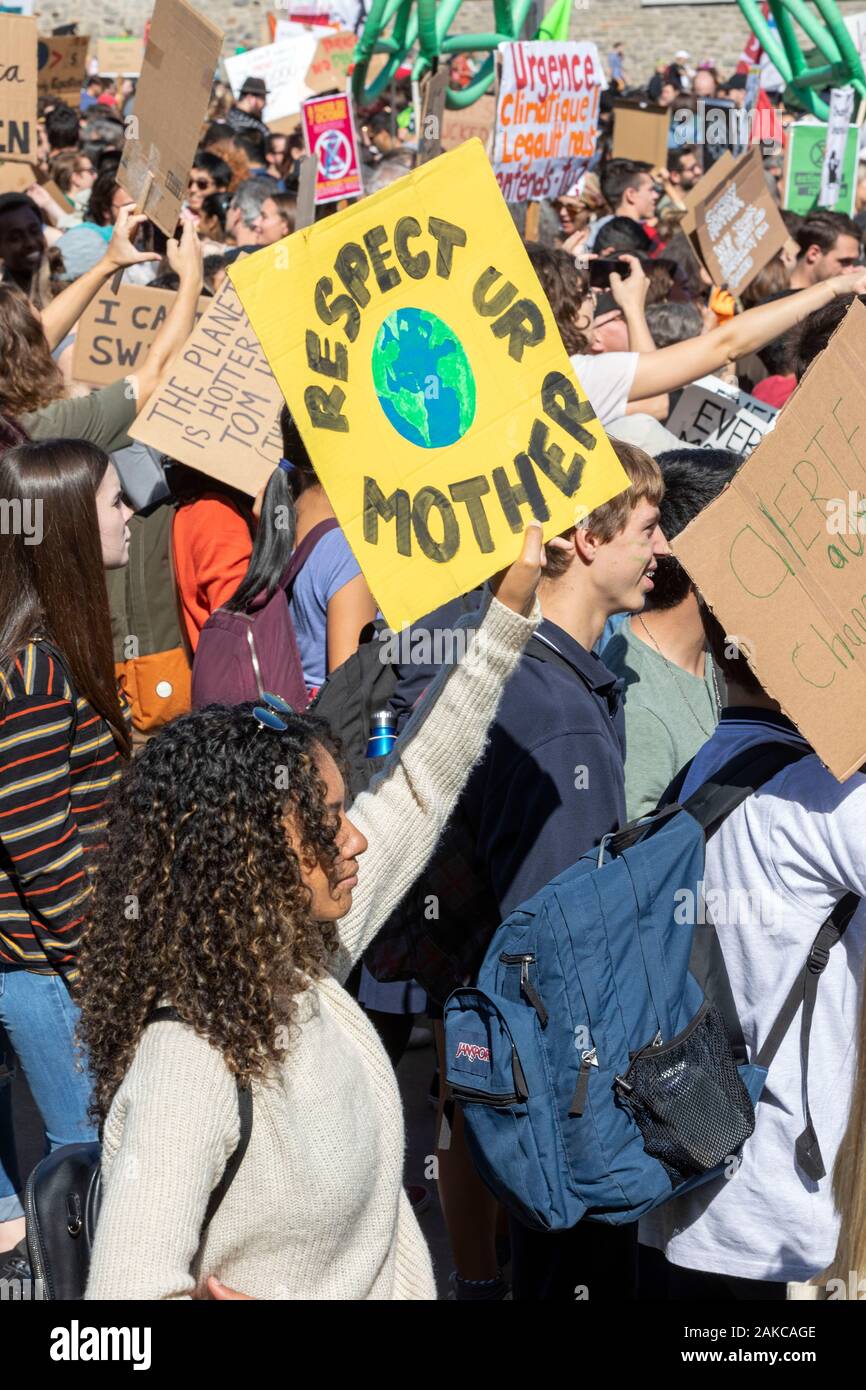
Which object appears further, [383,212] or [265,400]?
[265,400]

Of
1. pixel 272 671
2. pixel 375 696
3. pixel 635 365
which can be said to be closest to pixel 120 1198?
pixel 375 696

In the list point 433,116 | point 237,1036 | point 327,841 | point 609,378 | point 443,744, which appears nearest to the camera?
point 237,1036

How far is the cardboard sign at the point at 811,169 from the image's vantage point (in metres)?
8.66

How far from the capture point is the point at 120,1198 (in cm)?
155

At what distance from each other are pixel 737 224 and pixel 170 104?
248cm

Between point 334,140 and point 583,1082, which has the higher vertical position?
point 334,140

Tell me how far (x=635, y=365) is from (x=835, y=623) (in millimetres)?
1695

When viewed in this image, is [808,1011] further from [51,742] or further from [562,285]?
[562,285]

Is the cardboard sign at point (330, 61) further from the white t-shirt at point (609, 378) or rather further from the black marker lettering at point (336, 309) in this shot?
the black marker lettering at point (336, 309)

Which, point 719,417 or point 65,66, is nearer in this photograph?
point 719,417

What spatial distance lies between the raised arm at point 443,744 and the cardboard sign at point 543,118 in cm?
493

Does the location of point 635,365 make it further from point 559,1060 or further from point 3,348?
point 559,1060

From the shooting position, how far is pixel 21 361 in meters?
3.96

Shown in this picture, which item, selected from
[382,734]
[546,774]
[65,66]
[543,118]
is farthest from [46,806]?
[65,66]
